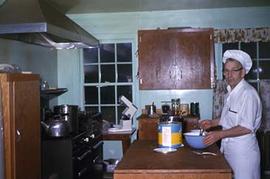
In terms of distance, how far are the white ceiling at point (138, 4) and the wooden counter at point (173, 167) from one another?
2727 mm

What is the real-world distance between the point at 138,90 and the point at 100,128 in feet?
2.75

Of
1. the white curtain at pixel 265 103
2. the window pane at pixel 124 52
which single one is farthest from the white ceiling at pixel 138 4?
the white curtain at pixel 265 103

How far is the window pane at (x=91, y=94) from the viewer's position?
5.63 meters

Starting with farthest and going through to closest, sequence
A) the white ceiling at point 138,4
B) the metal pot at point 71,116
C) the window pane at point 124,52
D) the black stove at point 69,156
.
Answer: the window pane at point 124,52 → the white ceiling at point 138,4 → the metal pot at point 71,116 → the black stove at point 69,156

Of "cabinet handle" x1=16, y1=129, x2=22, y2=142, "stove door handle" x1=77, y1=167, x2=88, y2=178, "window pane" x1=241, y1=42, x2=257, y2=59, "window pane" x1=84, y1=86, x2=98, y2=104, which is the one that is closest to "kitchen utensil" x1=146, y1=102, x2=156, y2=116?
"window pane" x1=84, y1=86, x2=98, y2=104

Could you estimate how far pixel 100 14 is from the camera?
5445 mm

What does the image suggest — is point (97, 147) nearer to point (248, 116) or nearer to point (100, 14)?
point (100, 14)

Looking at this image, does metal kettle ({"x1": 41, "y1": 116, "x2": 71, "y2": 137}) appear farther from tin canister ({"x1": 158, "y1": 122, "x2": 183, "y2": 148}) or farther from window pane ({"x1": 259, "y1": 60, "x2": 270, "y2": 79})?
window pane ({"x1": 259, "y1": 60, "x2": 270, "y2": 79})

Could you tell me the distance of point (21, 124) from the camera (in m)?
2.94

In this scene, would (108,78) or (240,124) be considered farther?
(108,78)

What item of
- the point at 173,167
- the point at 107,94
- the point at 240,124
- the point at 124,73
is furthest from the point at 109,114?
the point at 173,167

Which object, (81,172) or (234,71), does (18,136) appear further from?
(234,71)

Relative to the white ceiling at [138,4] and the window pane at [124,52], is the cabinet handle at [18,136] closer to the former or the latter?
the white ceiling at [138,4]

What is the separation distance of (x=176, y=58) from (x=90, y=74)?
52.6 inches
